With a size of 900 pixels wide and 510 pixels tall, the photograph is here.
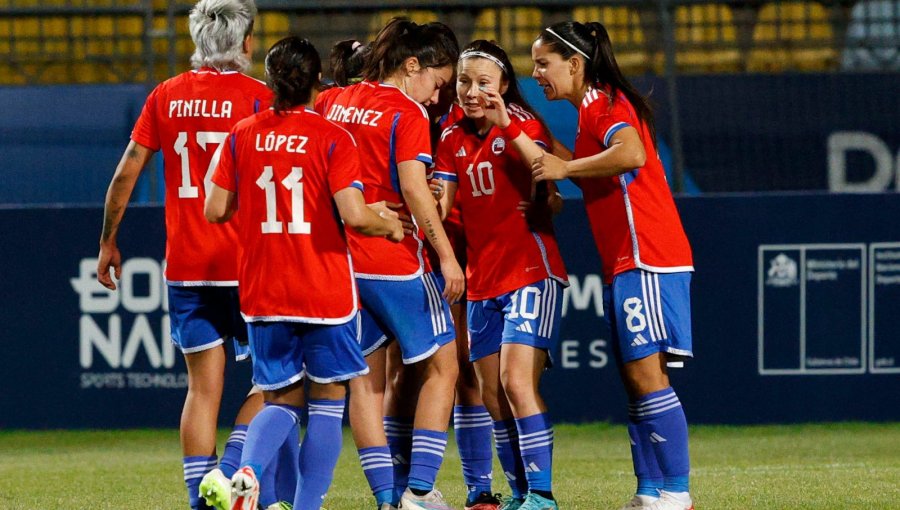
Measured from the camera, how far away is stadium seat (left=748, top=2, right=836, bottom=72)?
12102 millimetres

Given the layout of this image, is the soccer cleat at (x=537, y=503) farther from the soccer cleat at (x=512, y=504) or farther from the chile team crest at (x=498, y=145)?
the chile team crest at (x=498, y=145)

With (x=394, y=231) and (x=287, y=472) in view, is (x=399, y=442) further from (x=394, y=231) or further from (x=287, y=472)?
(x=394, y=231)

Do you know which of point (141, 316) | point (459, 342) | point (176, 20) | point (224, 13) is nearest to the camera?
point (224, 13)

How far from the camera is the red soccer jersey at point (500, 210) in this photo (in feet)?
19.7

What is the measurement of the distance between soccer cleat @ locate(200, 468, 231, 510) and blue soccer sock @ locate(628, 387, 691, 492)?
6.16 feet

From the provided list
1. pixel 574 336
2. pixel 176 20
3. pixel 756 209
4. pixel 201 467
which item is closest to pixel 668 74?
pixel 756 209

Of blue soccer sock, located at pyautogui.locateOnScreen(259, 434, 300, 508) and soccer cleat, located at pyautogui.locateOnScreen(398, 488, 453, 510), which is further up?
blue soccer sock, located at pyautogui.locateOnScreen(259, 434, 300, 508)

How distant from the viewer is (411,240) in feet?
19.2

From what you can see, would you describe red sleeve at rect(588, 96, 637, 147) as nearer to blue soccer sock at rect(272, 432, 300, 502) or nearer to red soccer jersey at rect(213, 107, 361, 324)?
red soccer jersey at rect(213, 107, 361, 324)

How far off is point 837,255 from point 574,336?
200 cm

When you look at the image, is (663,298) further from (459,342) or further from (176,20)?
(176,20)

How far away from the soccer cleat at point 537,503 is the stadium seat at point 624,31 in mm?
6565

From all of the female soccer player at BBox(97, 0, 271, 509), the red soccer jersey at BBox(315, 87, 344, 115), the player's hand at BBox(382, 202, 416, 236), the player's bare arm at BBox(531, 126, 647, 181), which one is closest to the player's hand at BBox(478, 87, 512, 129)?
the player's bare arm at BBox(531, 126, 647, 181)

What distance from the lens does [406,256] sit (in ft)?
19.0
